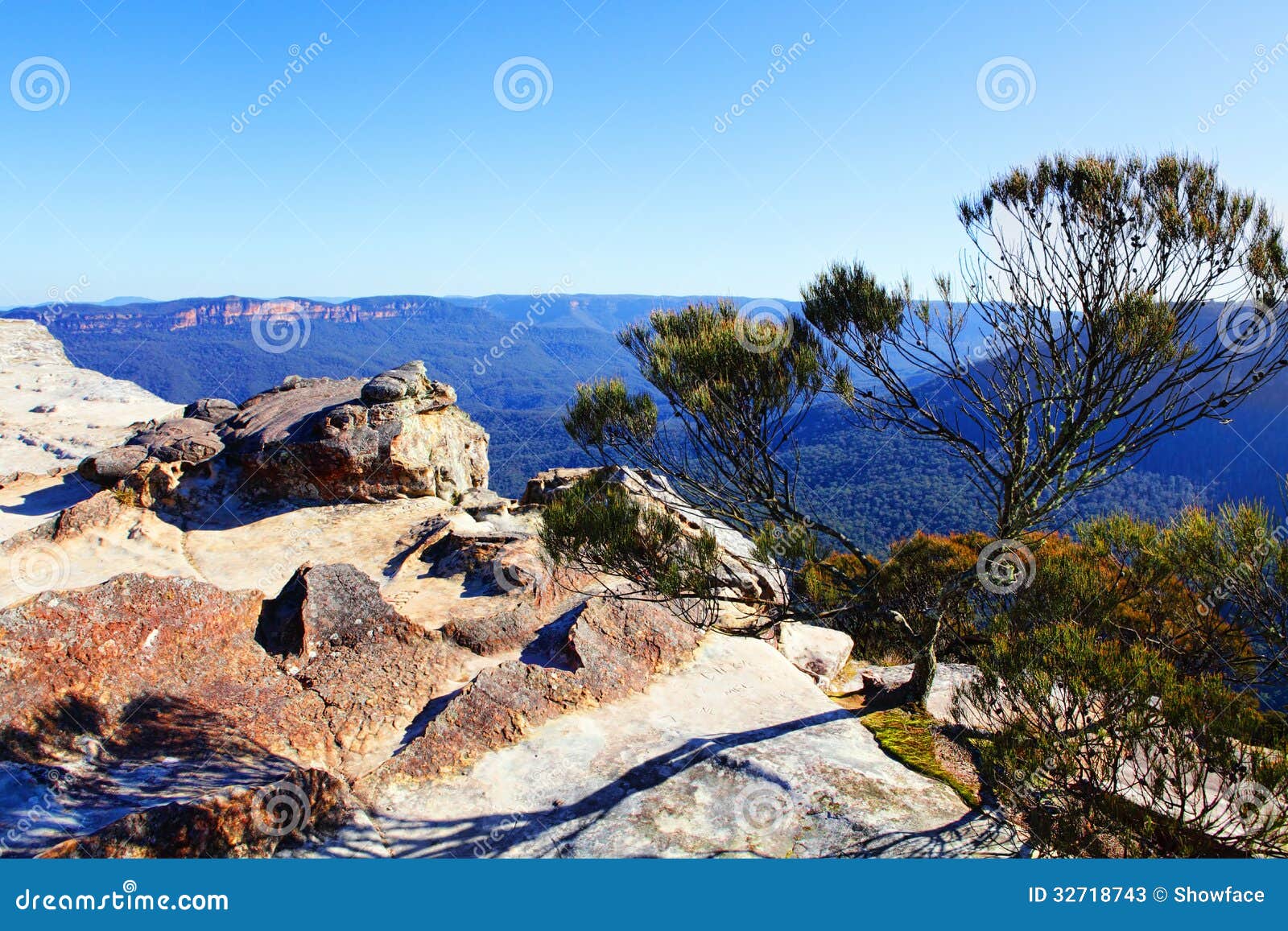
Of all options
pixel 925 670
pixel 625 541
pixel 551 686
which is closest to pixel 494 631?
pixel 551 686

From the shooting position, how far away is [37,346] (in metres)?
38.3

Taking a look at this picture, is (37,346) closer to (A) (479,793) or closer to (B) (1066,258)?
(A) (479,793)

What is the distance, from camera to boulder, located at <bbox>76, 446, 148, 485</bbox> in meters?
15.9

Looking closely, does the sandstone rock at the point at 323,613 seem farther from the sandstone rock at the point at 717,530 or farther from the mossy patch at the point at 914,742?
the mossy patch at the point at 914,742

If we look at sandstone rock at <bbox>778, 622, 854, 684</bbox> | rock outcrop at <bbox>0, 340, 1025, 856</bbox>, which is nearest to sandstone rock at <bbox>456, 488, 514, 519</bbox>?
rock outcrop at <bbox>0, 340, 1025, 856</bbox>

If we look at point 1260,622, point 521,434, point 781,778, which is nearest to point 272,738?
point 781,778

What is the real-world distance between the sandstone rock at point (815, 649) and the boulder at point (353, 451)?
8332mm

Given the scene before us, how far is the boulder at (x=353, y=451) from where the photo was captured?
1525 centimetres

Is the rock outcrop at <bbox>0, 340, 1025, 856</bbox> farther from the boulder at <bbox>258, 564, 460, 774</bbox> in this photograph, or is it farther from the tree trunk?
the tree trunk

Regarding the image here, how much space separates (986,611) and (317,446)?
13.9m

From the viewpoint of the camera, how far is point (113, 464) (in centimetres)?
1591

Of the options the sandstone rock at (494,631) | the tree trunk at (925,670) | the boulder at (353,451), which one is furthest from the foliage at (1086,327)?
the boulder at (353,451)

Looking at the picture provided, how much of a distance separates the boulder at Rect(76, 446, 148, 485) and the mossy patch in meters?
15.8

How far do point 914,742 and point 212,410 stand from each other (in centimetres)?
1923
